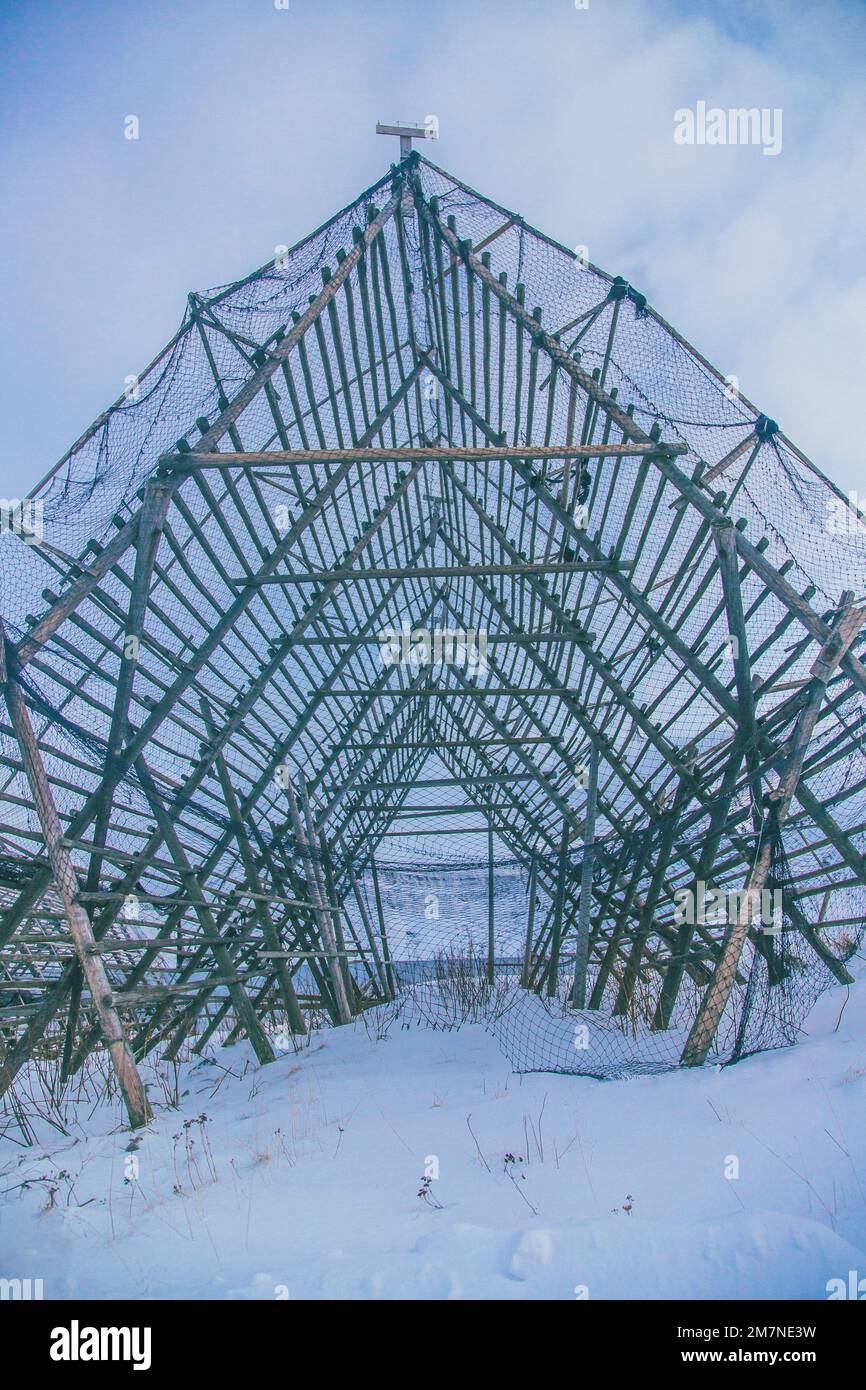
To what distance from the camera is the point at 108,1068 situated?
8898 millimetres

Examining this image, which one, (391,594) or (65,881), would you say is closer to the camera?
(65,881)

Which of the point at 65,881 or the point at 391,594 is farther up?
the point at 391,594

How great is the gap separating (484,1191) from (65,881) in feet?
10.2

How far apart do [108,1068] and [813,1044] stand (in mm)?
6850

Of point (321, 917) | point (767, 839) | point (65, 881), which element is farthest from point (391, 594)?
point (767, 839)

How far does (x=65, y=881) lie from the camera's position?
5.52m

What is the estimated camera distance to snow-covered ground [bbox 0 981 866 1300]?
3189 millimetres

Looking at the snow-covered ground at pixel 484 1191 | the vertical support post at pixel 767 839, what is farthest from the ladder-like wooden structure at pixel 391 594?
the snow-covered ground at pixel 484 1191

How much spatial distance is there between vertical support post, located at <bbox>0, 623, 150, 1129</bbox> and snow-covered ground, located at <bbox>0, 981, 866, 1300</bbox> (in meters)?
0.58

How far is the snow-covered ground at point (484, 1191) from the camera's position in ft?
10.5

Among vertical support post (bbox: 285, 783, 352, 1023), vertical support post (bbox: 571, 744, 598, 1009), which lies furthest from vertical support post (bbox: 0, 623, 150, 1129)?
vertical support post (bbox: 285, 783, 352, 1023)

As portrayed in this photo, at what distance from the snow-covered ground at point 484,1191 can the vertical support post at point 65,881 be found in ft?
1.91

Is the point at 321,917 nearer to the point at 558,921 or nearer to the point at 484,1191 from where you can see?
the point at 558,921
